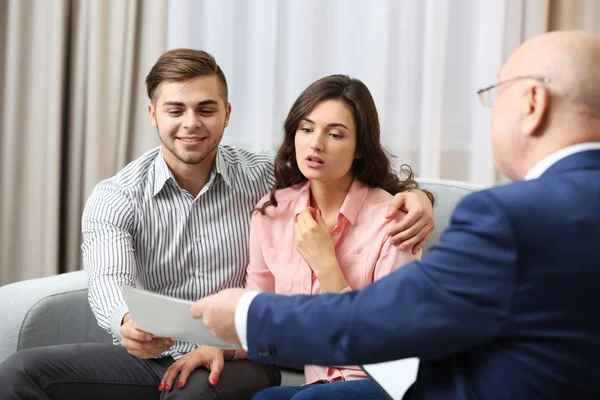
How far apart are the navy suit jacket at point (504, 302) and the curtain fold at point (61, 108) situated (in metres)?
2.25

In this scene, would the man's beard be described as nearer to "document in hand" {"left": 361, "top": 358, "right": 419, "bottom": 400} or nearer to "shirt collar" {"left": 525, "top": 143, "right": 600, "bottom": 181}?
"document in hand" {"left": 361, "top": 358, "right": 419, "bottom": 400}

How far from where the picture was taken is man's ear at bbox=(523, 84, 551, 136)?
104cm

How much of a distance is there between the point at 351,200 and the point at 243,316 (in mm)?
847

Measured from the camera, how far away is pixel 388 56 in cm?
309

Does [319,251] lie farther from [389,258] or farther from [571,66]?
[571,66]

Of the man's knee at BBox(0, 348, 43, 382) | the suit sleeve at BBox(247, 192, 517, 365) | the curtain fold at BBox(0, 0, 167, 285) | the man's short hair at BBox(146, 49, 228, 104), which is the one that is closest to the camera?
the suit sleeve at BBox(247, 192, 517, 365)

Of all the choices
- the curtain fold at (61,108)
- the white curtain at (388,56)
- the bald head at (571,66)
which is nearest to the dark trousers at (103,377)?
the bald head at (571,66)

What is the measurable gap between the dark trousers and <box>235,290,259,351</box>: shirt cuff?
0.71 meters

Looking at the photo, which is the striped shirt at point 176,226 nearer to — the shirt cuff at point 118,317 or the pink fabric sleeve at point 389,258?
the shirt cuff at point 118,317

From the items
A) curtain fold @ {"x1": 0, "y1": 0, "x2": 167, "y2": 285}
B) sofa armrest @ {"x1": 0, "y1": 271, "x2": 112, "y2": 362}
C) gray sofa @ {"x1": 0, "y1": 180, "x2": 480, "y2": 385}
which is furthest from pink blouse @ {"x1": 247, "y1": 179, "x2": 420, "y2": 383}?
curtain fold @ {"x1": 0, "y1": 0, "x2": 167, "y2": 285}

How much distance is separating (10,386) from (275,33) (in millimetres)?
1908

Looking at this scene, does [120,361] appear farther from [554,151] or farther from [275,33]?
[275,33]

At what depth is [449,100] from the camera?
310 centimetres

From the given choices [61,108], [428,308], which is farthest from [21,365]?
[61,108]
